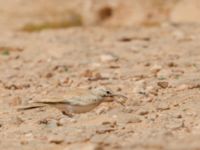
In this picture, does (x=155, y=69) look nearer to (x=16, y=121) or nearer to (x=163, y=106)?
(x=163, y=106)

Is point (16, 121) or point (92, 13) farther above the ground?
point (92, 13)

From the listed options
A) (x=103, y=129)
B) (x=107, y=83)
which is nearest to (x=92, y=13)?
(x=107, y=83)

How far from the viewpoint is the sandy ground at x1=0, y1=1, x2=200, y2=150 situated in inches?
241

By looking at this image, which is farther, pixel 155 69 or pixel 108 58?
pixel 108 58

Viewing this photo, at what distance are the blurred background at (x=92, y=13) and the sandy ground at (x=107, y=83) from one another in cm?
44

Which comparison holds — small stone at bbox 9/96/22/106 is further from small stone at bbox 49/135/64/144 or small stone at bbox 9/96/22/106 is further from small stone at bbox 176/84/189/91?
small stone at bbox 49/135/64/144

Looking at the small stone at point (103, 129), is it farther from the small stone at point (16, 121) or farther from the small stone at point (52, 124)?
the small stone at point (16, 121)

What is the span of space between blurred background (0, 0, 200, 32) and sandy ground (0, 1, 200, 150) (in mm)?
436

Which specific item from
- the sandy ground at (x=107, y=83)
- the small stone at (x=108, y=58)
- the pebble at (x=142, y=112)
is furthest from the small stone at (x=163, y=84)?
the small stone at (x=108, y=58)

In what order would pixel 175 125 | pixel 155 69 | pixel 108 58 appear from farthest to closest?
1. pixel 108 58
2. pixel 155 69
3. pixel 175 125

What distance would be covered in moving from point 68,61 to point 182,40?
214 centimetres

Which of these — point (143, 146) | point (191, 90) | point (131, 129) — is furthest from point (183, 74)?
point (143, 146)

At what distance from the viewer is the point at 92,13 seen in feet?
48.5

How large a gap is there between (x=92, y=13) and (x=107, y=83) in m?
6.31
